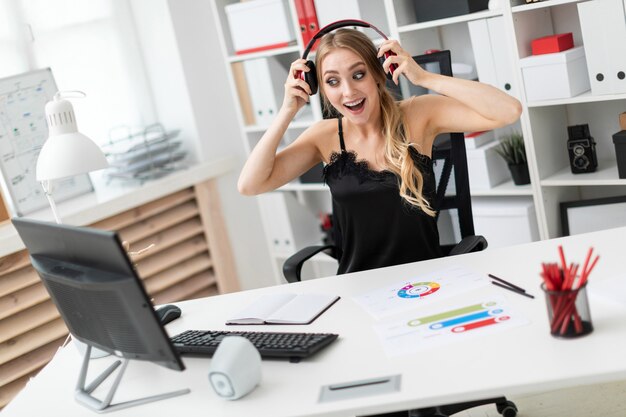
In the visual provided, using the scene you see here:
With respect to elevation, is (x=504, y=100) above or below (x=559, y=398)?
above

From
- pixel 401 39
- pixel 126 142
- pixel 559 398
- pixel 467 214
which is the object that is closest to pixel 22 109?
pixel 126 142

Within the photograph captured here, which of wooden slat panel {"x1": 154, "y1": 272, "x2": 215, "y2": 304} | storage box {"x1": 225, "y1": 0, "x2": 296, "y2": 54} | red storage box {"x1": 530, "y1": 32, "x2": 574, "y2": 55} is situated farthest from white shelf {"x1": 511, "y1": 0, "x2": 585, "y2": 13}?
wooden slat panel {"x1": 154, "y1": 272, "x2": 215, "y2": 304}

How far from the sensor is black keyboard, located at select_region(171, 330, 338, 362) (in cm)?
183

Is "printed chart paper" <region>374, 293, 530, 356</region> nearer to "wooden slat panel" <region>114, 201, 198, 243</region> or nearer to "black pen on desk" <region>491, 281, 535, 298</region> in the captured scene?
"black pen on desk" <region>491, 281, 535, 298</region>

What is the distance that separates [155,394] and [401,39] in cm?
210

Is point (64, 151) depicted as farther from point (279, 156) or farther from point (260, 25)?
point (260, 25)

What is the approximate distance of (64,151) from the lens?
2.23 meters

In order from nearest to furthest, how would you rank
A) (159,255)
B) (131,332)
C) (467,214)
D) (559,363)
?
(559,363) → (131,332) → (467,214) → (159,255)

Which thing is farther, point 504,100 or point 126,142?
point 126,142

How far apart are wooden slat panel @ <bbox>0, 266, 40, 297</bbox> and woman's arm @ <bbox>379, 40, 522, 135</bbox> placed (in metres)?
1.86

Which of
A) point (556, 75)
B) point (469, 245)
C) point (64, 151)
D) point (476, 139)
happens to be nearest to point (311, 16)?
point (476, 139)

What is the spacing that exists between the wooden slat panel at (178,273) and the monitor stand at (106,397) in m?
1.88

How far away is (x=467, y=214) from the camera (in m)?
2.70

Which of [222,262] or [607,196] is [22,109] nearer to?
[222,262]
